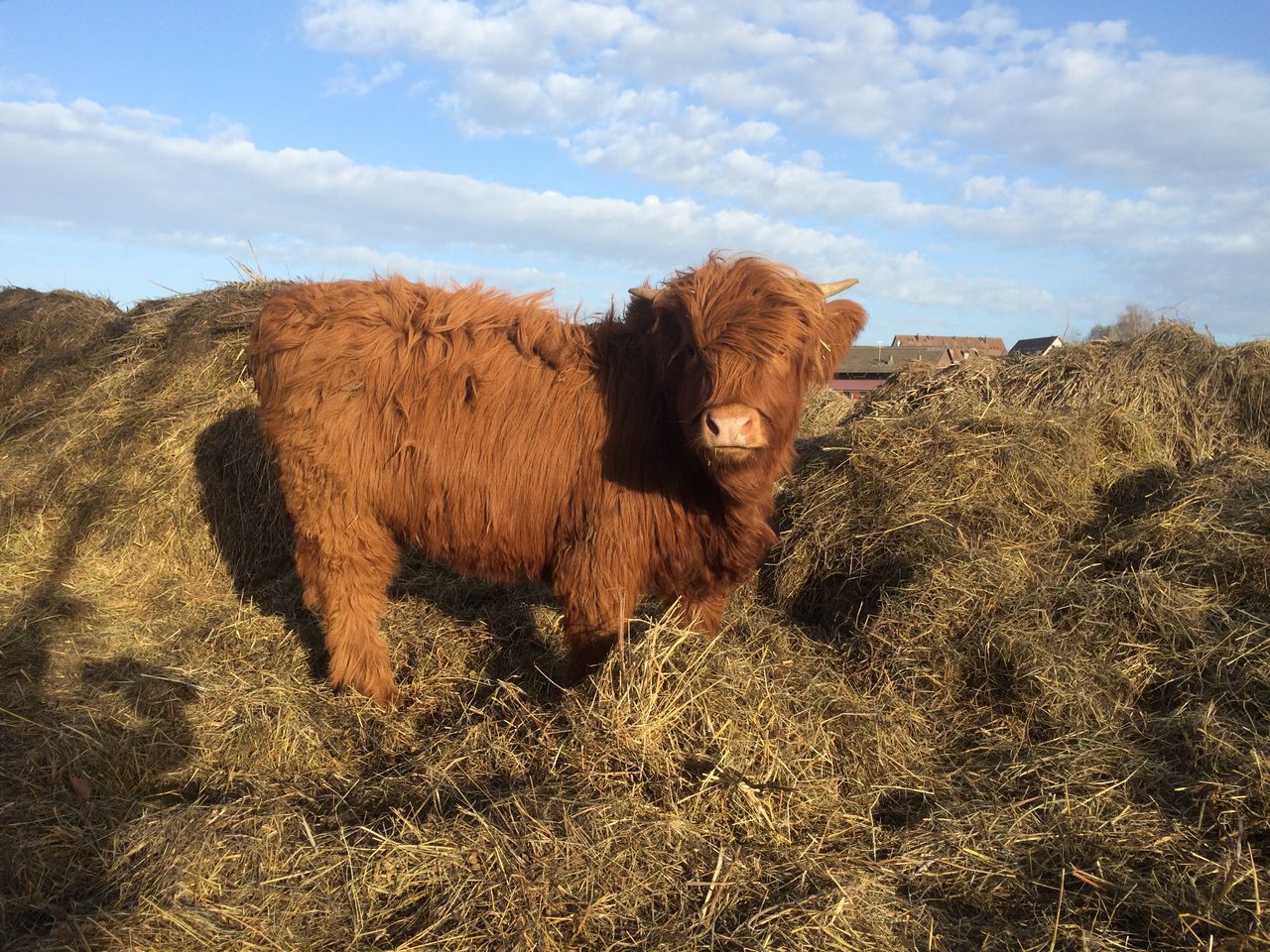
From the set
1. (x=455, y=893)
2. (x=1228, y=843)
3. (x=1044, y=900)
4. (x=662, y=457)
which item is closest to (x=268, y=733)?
(x=455, y=893)

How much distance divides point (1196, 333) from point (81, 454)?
30.8 ft

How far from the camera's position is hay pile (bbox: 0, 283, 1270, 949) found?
247 centimetres

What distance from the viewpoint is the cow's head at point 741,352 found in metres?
3.33

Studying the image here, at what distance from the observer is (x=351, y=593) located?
4355 mm

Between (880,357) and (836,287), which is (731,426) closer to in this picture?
(836,287)

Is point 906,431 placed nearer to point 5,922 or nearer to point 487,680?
point 487,680

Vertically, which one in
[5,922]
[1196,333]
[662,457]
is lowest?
[5,922]

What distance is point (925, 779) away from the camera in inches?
129

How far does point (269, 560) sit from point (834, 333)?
4.66 m

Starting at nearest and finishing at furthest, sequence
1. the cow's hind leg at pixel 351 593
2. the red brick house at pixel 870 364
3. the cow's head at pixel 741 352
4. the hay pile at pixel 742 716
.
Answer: the hay pile at pixel 742 716, the cow's head at pixel 741 352, the cow's hind leg at pixel 351 593, the red brick house at pixel 870 364

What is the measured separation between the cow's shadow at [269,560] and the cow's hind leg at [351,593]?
667 mm

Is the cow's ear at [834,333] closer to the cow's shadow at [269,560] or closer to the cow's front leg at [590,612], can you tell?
the cow's front leg at [590,612]

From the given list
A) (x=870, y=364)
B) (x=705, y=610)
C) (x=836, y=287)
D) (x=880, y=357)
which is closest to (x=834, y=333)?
(x=836, y=287)

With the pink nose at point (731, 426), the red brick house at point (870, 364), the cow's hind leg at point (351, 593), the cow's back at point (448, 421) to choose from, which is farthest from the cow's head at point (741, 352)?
the red brick house at point (870, 364)
